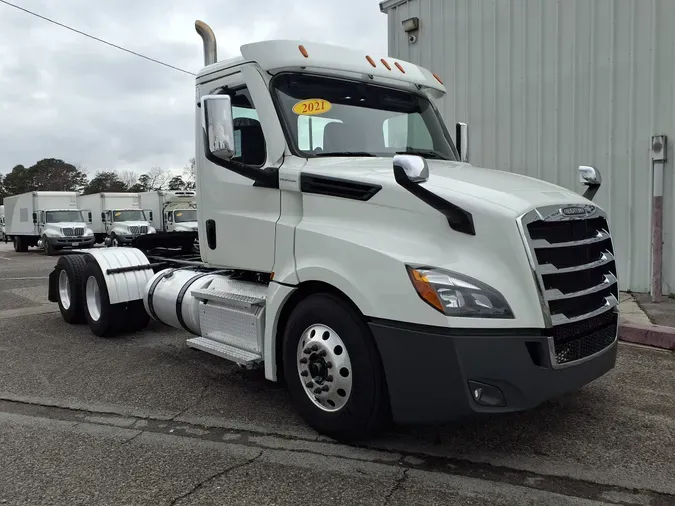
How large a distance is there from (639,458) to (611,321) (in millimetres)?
840

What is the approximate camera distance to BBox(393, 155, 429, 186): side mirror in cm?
321

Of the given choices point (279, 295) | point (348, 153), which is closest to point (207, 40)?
point (348, 153)

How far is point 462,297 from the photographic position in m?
3.08

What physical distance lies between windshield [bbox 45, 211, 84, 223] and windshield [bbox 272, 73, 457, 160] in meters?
27.1

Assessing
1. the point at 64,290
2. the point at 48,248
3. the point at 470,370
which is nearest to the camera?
the point at 470,370

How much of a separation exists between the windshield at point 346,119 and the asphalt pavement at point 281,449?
80.4 inches

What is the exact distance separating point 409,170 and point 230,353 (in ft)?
6.88

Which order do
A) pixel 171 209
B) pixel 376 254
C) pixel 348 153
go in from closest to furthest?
pixel 376 254
pixel 348 153
pixel 171 209

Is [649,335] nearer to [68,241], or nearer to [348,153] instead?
[348,153]

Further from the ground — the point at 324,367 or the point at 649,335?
the point at 324,367

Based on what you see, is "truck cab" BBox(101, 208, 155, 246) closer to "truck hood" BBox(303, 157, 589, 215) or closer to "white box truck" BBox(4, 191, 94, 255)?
"white box truck" BBox(4, 191, 94, 255)

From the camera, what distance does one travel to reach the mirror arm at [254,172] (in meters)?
4.14

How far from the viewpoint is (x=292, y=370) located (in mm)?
3908

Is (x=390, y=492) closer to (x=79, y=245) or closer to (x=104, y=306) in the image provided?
(x=104, y=306)
